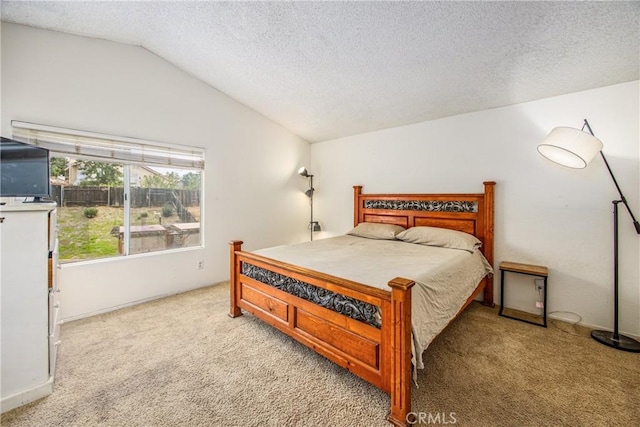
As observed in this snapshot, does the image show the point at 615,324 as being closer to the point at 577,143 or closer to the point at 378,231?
the point at 577,143

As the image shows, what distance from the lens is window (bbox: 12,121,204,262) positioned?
254cm

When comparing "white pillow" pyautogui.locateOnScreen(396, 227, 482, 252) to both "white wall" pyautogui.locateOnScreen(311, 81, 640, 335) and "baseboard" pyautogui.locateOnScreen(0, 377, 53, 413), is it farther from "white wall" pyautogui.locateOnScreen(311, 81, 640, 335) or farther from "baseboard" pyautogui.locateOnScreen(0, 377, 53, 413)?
"baseboard" pyautogui.locateOnScreen(0, 377, 53, 413)

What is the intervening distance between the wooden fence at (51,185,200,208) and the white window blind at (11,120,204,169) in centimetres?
33

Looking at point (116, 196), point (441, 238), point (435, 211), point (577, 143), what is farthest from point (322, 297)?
point (116, 196)

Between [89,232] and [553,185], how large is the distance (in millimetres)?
4771

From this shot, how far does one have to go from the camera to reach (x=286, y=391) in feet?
5.39

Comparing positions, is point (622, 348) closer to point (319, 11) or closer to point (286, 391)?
point (286, 391)

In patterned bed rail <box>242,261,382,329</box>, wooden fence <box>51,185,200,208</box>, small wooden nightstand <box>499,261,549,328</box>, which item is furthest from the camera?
wooden fence <box>51,185,200,208</box>

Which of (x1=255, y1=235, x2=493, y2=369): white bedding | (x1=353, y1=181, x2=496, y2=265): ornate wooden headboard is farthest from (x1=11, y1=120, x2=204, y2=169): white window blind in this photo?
(x1=353, y1=181, x2=496, y2=265): ornate wooden headboard

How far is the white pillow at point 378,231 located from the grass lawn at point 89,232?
276 cm

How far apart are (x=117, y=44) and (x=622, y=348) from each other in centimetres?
542

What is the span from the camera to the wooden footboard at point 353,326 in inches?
54.2

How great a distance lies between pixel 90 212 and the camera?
2727 mm

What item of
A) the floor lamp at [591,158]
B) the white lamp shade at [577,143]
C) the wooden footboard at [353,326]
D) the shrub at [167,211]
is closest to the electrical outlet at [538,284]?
the floor lamp at [591,158]
